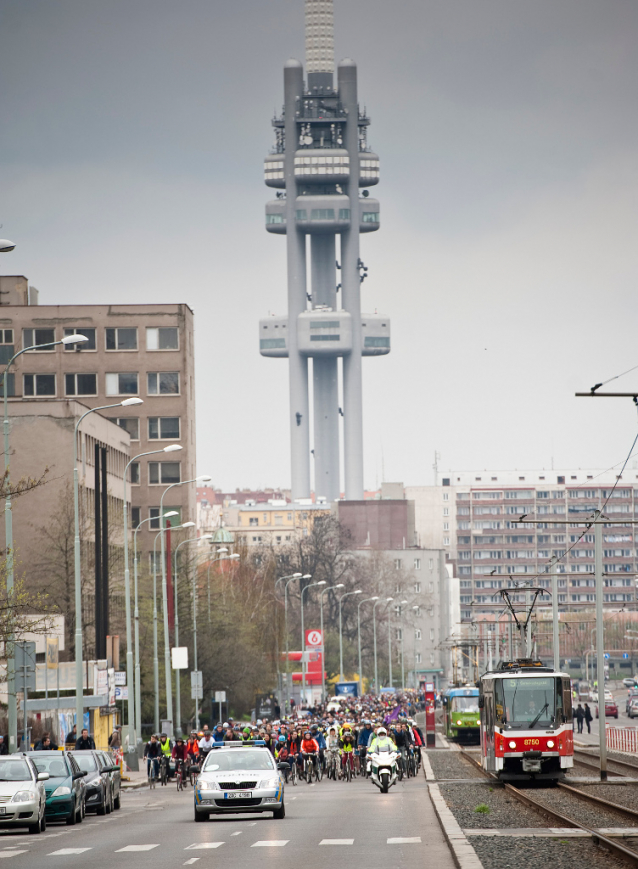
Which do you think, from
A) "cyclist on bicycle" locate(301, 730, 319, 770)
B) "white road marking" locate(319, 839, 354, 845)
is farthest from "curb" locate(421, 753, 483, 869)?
"cyclist on bicycle" locate(301, 730, 319, 770)

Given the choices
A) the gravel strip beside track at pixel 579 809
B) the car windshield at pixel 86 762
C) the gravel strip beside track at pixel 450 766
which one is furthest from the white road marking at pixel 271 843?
the gravel strip beside track at pixel 450 766

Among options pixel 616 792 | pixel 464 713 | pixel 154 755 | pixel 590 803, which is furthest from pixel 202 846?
pixel 464 713

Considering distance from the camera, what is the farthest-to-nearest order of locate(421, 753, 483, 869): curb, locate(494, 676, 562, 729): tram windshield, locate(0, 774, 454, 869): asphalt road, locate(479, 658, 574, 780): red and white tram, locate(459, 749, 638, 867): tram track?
locate(494, 676, 562, 729): tram windshield < locate(479, 658, 574, 780): red and white tram < locate(0, 774, 454, 869): asphalt road < locate(459, 749, 638, 867): tram track < locate(421, 753, 483, 869): curb

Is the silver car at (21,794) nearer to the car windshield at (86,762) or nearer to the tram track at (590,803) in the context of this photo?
the car windshield at (86,762)

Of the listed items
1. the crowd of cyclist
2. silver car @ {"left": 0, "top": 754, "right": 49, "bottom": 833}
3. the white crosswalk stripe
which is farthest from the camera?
the crowd of cyclist

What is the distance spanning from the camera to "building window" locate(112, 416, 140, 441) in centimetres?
10788

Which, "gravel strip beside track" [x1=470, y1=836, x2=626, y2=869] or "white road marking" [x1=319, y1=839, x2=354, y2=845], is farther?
A: "white road marking" [x1=319, y1=839, x2=354, y2=845]

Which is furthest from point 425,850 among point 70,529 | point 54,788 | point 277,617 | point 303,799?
point 277,617

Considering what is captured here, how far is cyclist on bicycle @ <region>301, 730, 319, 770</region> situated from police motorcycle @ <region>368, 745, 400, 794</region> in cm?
893

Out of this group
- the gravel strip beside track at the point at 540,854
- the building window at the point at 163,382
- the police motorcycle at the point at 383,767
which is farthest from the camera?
the building window at the point at 163,382

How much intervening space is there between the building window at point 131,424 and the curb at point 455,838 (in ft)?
261

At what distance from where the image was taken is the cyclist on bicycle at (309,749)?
141 ft

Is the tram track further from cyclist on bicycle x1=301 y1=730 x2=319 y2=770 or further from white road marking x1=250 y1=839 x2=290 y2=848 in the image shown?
cyclist on bicycle x1=301 y1=730 x2=319 y2=770

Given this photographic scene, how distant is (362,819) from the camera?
24.4 metres
